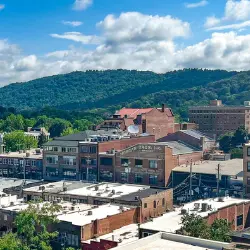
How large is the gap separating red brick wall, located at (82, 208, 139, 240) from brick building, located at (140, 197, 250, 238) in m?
4.97

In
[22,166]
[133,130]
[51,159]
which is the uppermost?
[133,130]

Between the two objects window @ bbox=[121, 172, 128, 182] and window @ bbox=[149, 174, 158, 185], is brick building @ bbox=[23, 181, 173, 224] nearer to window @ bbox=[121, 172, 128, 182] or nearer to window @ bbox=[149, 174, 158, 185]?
window @ bbox=[149, 174, 158, 185]

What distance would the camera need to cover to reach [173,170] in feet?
333

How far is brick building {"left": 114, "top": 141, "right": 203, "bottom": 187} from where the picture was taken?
10038cm

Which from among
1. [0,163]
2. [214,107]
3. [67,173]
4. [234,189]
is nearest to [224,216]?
[234,189]

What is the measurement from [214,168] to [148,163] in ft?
42.9

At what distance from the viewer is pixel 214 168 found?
101 metres

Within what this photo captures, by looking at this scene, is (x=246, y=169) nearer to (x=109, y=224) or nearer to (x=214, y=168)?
(x=214, y=168)

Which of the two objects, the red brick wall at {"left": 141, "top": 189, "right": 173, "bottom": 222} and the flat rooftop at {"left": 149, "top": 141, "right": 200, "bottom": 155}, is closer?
the red brick wall at {"left": 141, "top": 189, "right": 173, "bottom": 222}

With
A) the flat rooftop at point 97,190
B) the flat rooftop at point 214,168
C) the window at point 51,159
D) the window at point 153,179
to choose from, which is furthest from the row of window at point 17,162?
the flat rooftop at point 214,168

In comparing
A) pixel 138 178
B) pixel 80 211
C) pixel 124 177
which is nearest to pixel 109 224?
pixel 80 211

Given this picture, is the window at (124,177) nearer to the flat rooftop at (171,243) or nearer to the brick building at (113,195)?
the brick building at (113,195)

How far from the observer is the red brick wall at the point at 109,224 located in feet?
194

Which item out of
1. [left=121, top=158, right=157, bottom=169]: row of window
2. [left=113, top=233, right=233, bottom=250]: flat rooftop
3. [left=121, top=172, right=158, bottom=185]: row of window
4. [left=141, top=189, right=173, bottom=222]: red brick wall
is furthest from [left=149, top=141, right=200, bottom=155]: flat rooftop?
[left=113, top=233, right=233, bottom=250]: flat rooftop
